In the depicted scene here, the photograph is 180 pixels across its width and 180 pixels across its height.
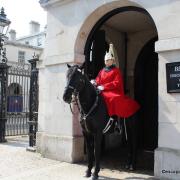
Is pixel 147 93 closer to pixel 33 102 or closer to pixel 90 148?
pixel 33 102

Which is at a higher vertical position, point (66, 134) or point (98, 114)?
point (98, 114)

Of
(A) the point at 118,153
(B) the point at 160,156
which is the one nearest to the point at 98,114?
(B) the point at 160,156

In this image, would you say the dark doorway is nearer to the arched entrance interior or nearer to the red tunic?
the arched entrance interior

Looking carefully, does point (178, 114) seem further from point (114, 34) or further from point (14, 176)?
point (114, 34)

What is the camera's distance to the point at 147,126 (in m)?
10.6

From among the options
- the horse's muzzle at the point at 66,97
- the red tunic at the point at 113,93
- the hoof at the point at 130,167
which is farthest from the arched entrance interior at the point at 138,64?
the horse's muzzle at the point at 66,97

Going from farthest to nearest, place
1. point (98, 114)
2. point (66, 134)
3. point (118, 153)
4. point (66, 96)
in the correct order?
point (118, 153), point (66, 134), point (98, 114), point (66, 96)

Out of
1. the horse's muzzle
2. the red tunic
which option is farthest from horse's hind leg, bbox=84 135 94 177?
the horse's muzzle

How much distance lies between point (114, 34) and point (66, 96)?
186 inches

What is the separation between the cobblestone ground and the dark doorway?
8.61ft

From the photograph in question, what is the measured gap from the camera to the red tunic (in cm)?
674

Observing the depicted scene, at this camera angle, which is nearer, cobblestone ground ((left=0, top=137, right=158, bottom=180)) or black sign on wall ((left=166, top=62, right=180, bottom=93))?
black sign on wall ((left=166, top=62, right=180, bottom=93))

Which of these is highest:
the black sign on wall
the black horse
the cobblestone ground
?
the black sign on wall

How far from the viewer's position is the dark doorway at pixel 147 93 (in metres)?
10.4
